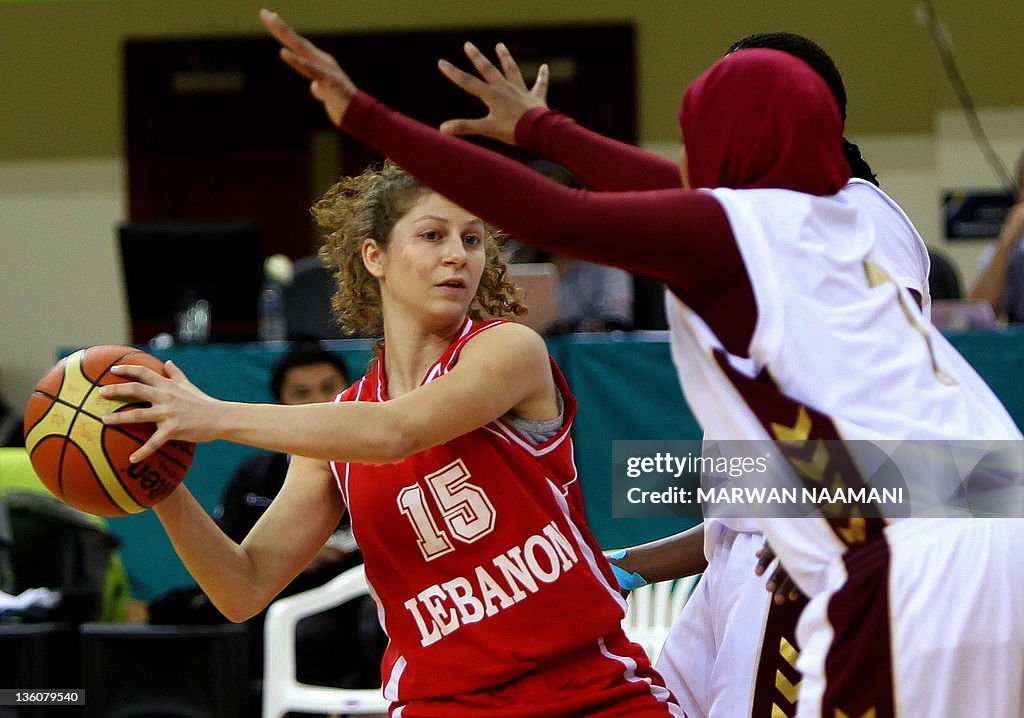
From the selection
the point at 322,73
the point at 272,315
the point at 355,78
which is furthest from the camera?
the point at 355,78

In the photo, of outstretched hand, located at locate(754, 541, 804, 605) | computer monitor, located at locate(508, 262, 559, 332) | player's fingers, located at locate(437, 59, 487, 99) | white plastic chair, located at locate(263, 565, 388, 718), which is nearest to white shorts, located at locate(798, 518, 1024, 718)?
outstretched hand, located at locate(754, 541, 804, 605)

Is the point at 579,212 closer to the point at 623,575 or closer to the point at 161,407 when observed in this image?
the point at 161,407

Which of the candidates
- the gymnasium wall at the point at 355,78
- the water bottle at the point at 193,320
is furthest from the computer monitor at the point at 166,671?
the gymnasium wall at the point at 355,78

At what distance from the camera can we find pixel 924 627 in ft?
6.23

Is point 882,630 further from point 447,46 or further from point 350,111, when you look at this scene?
point 447,46

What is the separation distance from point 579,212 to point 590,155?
0.52m

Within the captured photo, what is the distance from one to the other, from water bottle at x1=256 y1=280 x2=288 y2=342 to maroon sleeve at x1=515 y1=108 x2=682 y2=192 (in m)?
4.55

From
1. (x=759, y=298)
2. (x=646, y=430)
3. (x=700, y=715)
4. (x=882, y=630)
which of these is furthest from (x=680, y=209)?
(x=646, y=430)

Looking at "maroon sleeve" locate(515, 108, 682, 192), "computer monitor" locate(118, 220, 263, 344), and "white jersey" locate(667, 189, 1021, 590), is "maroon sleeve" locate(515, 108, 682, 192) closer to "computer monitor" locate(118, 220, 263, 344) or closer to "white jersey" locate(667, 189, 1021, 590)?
"white jersey" locate(667, 189, 1021, 590)

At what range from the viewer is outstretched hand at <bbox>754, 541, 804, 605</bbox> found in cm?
230

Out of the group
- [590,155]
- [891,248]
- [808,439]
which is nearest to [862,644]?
[808,439]

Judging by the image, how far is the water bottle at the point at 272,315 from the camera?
23.0 ft

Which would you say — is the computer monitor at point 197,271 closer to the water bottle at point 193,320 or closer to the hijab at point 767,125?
the water bottle at point 193,320

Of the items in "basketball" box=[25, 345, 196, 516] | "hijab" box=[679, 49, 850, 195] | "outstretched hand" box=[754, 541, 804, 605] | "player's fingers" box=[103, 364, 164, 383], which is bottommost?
"outstretched hand" box=[754, 541, 804, 605]
